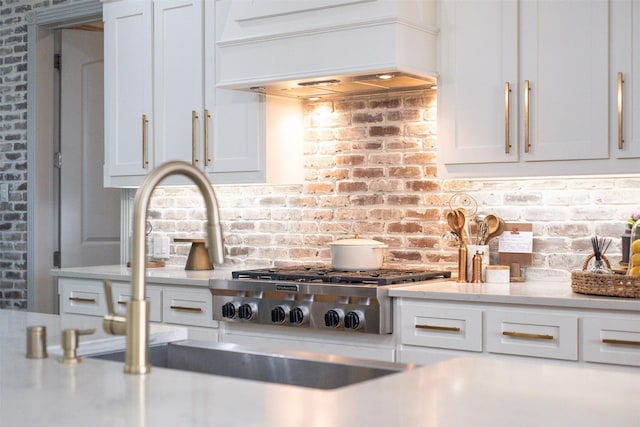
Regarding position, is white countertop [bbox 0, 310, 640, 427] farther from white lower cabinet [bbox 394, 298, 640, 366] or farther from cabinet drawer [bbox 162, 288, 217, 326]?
cabinet drawer [bbox 162, 288, 217, 326]

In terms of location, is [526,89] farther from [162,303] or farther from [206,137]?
[162,303]

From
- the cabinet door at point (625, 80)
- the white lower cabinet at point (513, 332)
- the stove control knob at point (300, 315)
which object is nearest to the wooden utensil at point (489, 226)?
the white lower cabinet at point (513, 332)

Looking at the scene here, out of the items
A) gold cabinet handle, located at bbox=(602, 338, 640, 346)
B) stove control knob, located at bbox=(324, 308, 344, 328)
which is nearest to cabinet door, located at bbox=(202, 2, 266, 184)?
stove control knob, located at bbox=(324, 308, 344, 328)

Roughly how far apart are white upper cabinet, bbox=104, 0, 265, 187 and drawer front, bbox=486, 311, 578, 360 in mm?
1662

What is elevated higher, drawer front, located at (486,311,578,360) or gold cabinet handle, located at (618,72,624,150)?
gold cabinet handle, located at (618,72,624,150)

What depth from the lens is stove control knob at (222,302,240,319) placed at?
169 inches

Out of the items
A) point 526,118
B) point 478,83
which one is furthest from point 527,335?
point 478,83

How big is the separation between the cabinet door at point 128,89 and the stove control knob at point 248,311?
132 centimetres

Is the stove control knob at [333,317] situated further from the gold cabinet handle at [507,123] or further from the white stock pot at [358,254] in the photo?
the gold cabinet handle at [507,123]

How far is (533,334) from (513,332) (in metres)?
0.08

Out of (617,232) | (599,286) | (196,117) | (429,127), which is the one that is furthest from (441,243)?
(196,117)

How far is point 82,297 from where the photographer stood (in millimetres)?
5074

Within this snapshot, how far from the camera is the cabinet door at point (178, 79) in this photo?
4.96 metres

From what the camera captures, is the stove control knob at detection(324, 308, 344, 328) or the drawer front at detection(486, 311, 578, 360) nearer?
the drawer front at detection(486, 311, 578, 360)
